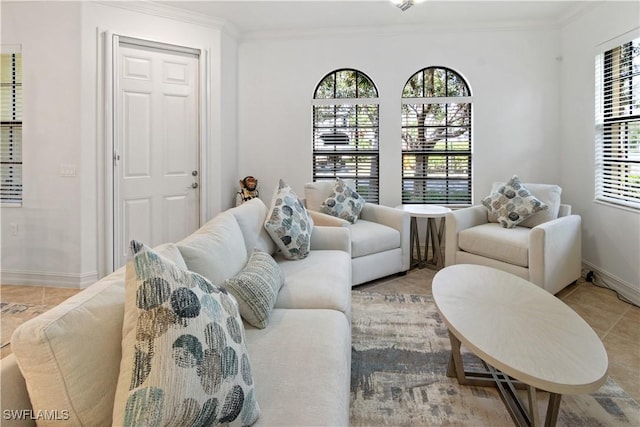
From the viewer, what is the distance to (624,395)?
1811 millimetres

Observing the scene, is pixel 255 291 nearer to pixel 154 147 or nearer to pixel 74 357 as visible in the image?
pixel 74 357

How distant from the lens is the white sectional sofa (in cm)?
80

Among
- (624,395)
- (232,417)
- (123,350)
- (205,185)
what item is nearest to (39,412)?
(123,350)

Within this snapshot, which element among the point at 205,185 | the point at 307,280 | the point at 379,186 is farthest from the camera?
the point at 379,186

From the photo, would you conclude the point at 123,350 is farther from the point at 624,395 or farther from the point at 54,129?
the point at 54,129

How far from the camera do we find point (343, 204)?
3770mm

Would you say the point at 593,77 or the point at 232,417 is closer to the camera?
Answer: the point at 232,417

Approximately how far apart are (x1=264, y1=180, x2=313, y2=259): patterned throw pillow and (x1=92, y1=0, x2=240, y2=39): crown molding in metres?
2.41

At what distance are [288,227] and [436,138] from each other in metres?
2.67

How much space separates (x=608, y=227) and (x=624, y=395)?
2.10 m

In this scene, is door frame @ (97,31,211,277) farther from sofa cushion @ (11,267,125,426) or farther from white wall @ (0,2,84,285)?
sofa cushion @ (11,267,125,426)

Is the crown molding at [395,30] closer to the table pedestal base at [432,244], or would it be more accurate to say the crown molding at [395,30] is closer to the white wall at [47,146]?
the white wall at [47,146]

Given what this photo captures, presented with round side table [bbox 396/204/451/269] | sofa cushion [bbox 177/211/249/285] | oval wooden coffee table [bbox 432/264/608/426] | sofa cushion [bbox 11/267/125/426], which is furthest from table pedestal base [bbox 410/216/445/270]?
sofa cushion [bbox 11/267/125/426]

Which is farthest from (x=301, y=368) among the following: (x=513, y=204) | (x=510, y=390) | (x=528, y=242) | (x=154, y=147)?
(x=154, y=147)
